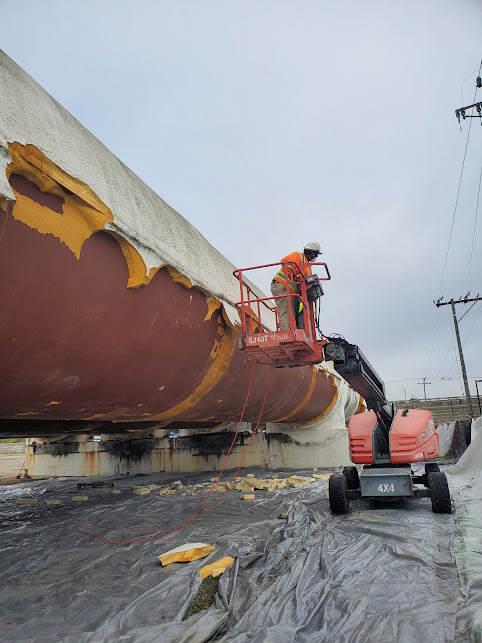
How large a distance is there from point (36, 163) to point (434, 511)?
6090mm

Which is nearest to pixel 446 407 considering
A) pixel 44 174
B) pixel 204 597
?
pixel 204 597

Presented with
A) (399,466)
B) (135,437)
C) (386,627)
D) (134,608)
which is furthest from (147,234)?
(135,437)

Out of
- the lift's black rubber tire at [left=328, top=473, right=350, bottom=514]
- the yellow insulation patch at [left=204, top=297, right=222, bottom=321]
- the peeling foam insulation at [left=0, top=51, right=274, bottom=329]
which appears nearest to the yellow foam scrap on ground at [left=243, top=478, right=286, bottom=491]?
the lift's black rubber tire at [left=328, top=473, right=350, bottom=514]

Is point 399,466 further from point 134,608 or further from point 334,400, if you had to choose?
point 334,400

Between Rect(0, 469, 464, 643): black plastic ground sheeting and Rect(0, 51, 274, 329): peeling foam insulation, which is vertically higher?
Rect(0, 51, 274, 329): peeling foam insulation

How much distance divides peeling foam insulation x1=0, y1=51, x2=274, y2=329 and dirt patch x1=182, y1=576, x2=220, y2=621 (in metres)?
2.59

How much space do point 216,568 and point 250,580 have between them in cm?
34

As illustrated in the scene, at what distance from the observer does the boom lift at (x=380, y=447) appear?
554cm

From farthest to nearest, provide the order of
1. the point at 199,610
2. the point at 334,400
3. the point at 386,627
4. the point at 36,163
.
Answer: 1. the point at 334,400
2. the point at 199,610
3. the point at 36,163
4. the point at 386,627

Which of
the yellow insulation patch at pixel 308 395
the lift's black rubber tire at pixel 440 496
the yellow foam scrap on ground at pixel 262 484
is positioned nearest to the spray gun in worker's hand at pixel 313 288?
the lift's black rubber tire at pixel 440 496

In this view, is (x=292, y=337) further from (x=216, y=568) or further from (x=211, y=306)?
(x=216, y=568)

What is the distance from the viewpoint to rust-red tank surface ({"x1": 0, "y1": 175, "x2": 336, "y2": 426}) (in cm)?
292

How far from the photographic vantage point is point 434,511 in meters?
5.61

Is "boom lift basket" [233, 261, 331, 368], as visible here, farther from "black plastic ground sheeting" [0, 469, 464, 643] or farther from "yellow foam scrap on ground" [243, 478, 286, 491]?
"yellow foam scrap on ground" [243, 478, 286, 491]
